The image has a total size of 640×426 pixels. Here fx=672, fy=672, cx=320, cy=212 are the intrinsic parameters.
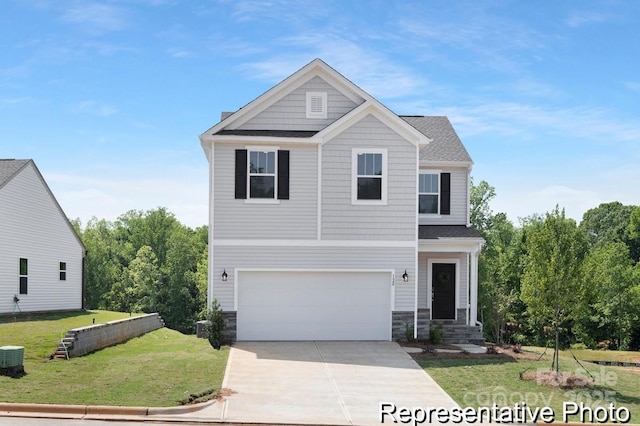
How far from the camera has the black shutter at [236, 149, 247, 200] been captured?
20.9 metres

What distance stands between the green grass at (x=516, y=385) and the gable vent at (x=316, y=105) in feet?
27.7

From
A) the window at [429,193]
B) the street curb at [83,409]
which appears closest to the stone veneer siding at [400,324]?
the window at [429,193]

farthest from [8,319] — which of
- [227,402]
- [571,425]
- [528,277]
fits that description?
[571,425]

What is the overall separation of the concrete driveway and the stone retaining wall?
13.6 ft

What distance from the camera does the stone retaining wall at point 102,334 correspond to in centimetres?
1808

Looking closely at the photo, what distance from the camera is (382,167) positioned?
21.3 m

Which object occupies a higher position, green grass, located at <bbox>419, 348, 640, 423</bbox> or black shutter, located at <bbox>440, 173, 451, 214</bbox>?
black shutter, located at <bbox>440, 173, 451, 214</bbox>

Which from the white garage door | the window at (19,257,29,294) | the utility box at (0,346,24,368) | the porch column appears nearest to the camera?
the utility box at (0,346,24,368)

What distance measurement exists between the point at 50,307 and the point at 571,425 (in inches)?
976

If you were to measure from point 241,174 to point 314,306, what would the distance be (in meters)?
4.72

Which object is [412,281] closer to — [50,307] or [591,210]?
[50,307]

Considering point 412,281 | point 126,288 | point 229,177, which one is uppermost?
point 229,177

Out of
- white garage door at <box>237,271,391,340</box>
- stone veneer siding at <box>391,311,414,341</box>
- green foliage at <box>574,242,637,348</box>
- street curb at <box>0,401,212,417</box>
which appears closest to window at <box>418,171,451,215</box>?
white garage door at <box>237,271,391,340</box>

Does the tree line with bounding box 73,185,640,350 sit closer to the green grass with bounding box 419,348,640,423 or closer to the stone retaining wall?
the green grass with bounding box 419,348,640,423
